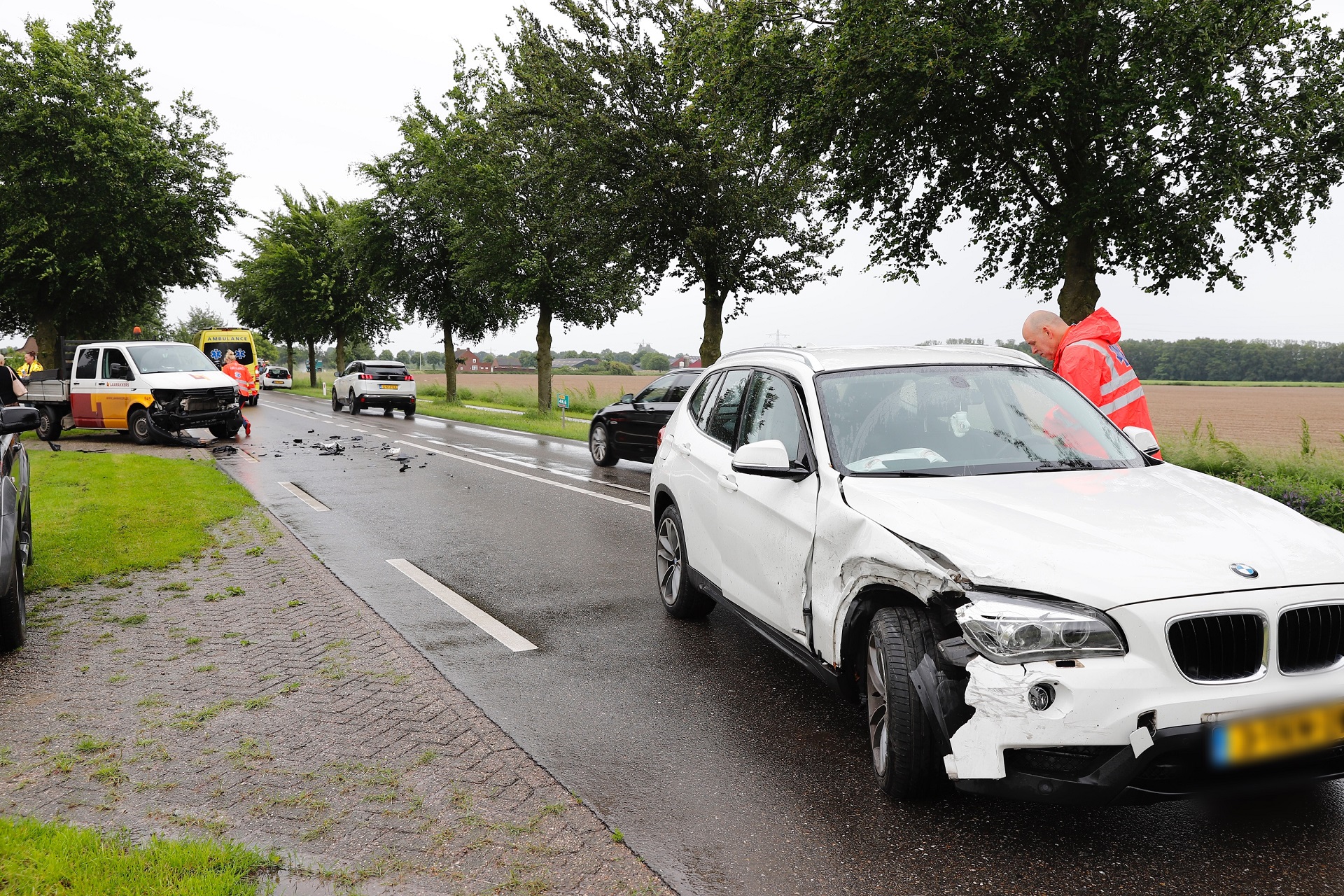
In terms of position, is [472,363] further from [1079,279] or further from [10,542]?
[10,542]

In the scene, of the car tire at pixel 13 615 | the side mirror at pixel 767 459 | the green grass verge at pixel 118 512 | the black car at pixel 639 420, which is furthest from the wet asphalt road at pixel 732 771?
the black car at pixel 639 420

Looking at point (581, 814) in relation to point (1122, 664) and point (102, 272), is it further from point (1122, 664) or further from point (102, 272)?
point (102, 272)

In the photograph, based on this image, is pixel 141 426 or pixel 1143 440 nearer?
pixel 1143 440

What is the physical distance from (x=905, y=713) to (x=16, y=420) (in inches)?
198

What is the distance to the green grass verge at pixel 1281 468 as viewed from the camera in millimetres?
8586

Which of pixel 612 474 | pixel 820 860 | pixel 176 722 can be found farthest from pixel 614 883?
pixel 612 474

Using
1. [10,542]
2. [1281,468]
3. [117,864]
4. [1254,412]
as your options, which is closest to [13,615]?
[10,542]

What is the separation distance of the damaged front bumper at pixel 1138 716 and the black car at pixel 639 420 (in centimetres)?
1119

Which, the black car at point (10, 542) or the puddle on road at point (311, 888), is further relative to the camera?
the black car at point (10, 542)

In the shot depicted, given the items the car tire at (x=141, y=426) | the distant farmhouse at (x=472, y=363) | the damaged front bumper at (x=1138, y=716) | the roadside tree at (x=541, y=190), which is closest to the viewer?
the damaged front bumper at (x=1138, y=716)

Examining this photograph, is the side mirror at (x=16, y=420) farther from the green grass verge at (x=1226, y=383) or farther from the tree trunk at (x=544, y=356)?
the green grass verge at (x=1226, y=383)

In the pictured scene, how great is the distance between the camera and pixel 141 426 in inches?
722

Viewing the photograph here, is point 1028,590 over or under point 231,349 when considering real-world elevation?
under

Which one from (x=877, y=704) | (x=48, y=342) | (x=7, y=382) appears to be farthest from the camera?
(x=48, y=342)
